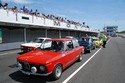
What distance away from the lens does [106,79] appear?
840 centimetres

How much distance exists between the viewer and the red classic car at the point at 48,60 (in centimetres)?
760

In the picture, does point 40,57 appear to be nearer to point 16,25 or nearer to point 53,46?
point 53,46

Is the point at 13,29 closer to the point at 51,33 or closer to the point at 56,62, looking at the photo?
the point at 51,33

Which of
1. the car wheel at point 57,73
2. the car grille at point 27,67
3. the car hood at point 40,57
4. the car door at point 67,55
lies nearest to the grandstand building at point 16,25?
the car door at point 67,55

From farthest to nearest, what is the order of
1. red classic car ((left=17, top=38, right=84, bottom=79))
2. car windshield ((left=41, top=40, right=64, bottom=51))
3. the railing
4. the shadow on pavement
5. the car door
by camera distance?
the railing
car windshield ((left=41, top=40, right=64, bottom=51))
the car door
the shadow on pavement
red classic car ((left=17, top=38, right=84, bottom=79))

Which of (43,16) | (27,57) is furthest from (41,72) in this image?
(43,16)

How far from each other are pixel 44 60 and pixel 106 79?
2.77 metres

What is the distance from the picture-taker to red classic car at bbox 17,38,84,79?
760 cm

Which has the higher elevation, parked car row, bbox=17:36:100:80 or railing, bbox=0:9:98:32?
railing, bbox=0:9:98:32

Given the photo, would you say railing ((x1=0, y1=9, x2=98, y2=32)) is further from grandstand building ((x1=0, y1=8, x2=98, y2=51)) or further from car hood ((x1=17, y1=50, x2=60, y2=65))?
car hood ((x1=17, y1=50, x2=60, y2=65))

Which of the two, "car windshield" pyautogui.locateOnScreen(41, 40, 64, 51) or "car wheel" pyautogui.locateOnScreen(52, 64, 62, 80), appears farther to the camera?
"car windshield" pyautogui.locateOnScreen(41, 40, 64, 51)

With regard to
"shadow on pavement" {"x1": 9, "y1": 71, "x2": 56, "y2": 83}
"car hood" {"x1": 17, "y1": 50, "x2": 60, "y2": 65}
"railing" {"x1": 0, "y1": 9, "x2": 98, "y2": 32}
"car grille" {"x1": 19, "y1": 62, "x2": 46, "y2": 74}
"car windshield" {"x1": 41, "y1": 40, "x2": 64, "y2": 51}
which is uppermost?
"railing" {"x1": 0, "y1": 9, "x2": 98, "y2": 32}

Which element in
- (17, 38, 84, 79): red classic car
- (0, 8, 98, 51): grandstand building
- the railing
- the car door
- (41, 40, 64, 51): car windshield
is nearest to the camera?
(17, 38, 84, 79): red classic car

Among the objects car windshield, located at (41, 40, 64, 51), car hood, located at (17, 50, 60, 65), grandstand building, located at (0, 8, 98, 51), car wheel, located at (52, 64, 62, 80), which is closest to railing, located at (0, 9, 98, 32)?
grandstand building, located at (0, 8, 98, 51)
